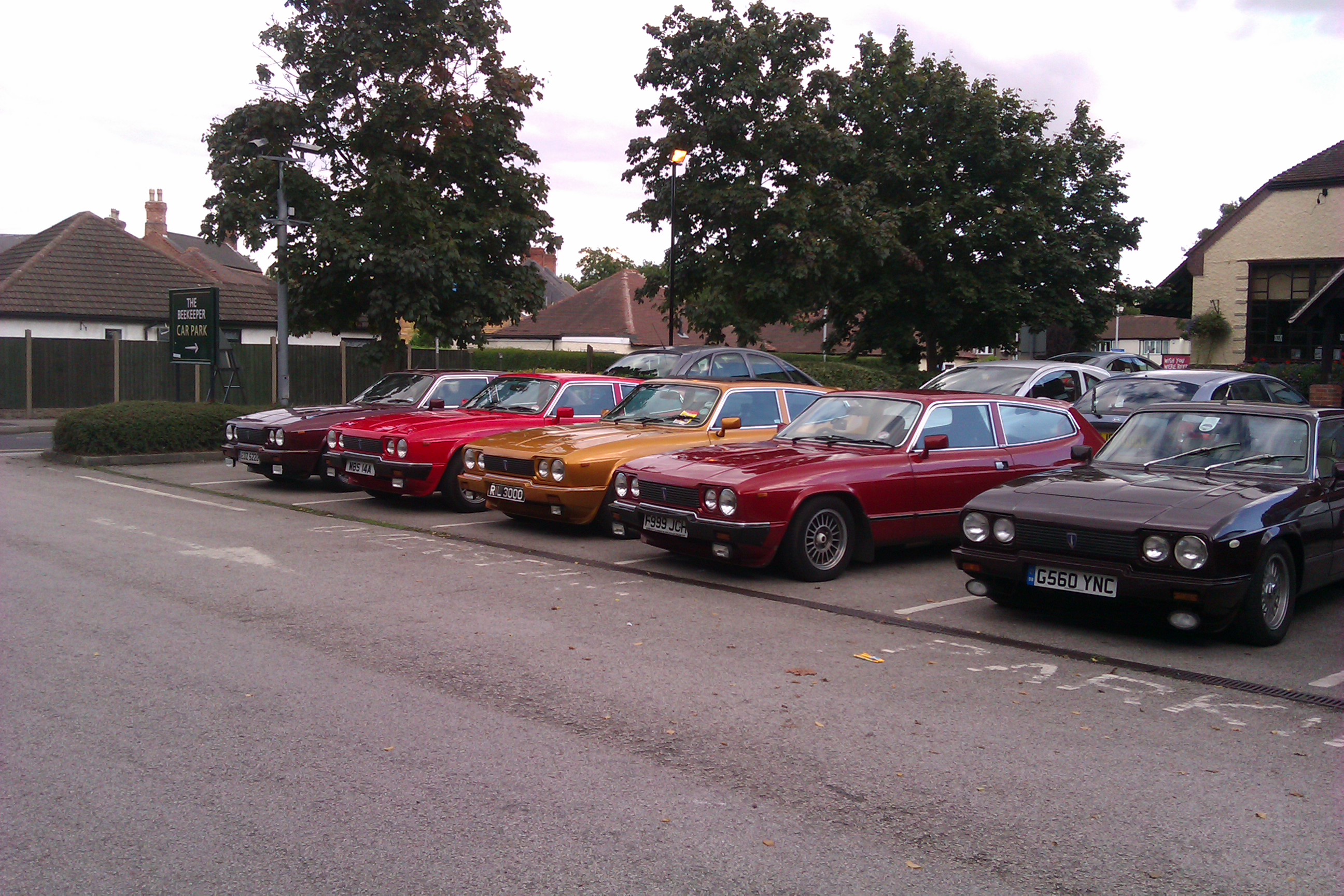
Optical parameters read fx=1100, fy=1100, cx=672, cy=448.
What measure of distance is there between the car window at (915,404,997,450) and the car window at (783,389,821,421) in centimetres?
221

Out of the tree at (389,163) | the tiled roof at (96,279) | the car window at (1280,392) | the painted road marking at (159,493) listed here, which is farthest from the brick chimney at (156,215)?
the car window at (1280,392)

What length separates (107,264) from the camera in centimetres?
3741

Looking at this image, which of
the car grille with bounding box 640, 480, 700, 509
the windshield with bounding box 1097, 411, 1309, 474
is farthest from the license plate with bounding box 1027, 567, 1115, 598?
the car grille with bounding box 640, 480, 700, 509

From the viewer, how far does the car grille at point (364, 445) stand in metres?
12.0

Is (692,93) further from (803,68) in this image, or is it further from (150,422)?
(150,422)

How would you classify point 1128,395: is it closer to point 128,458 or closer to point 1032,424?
point 1032,424

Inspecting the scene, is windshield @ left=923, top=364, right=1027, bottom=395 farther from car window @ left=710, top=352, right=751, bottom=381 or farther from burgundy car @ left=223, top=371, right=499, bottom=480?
burgundy car @ left=223, top=371, right=499, bottom=480

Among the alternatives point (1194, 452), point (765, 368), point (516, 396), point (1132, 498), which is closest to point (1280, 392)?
point (765, 368)

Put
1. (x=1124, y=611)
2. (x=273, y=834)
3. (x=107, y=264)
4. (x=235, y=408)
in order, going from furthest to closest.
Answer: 1. (x=107, y=264)
2. (x=235, y=408)
3. (x=1124, y=611)
4. (x=273, y=834)

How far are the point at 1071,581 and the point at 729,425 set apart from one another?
436 centimetres

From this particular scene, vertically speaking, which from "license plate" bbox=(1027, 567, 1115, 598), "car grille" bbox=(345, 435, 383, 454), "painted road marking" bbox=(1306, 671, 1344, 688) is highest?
"car grille" bbox=(345, 435, 383, 454)

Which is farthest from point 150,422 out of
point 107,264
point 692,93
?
point 107,264

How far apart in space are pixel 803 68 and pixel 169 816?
2425cm

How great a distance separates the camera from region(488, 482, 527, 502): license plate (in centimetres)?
1061
